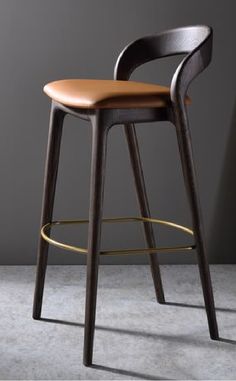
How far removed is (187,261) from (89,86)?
1.05 metres

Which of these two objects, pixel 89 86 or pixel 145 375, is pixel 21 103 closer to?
pixel 89 86

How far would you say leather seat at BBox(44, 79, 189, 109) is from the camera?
2025mm

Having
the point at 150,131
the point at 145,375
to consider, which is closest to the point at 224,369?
the point at 145,375

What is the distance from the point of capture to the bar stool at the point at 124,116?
6.74 ft

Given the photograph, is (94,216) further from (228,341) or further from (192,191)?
(228,341)

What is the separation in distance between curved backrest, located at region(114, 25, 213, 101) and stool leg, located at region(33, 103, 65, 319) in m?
0.30

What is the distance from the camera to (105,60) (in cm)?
285

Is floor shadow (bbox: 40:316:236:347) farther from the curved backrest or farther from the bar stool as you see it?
the curved backrest

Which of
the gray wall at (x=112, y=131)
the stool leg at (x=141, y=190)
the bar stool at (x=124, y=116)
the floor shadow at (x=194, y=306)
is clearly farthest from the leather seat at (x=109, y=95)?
the floor shadow at (x=194, y=306)

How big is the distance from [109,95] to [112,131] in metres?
0.86

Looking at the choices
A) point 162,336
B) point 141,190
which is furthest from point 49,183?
point 162,336

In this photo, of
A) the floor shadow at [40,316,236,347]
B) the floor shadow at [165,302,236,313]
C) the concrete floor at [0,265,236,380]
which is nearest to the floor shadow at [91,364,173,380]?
the concrete floor at [0,265,236,380]

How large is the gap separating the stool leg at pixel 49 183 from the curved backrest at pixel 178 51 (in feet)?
0.97

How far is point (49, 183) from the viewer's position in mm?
2367
